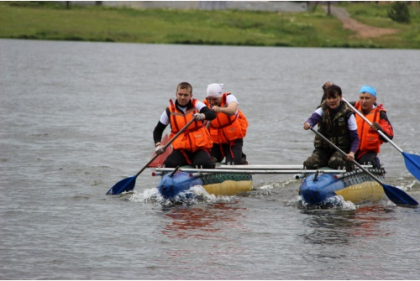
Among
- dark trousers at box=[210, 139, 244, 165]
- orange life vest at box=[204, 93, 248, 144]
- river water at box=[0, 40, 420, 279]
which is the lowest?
river water at box=[0, 40, 420, 279]

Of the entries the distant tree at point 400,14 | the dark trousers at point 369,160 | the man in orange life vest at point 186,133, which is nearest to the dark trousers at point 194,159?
the man in orange life vest at point 186,133

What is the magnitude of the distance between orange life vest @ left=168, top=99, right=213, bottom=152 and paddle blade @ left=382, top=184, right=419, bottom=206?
2.95 metres

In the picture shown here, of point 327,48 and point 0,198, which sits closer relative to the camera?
point 0,198

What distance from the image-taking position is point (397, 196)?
1434 cm

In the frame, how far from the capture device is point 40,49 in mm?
66688

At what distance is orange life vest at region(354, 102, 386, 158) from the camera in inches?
576

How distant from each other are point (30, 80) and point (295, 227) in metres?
30.6

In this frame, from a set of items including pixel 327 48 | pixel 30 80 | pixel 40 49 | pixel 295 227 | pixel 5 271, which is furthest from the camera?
pixel 327 48

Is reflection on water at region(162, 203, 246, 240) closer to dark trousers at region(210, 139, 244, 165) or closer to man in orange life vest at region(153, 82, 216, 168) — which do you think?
man in orange life vest at region(153, 82, 216, 168)

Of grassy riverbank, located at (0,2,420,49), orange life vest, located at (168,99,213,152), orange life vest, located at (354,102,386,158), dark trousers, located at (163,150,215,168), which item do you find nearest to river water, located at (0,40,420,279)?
dark trousers, located at (163,150,215,168)

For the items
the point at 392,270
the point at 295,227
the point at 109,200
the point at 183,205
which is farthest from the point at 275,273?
the point at 109,200

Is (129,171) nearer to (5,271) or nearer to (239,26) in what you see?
(5,271)

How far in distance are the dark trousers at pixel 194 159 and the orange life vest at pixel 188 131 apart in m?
0.10

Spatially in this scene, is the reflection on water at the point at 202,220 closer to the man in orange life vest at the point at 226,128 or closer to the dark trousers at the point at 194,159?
the dark trousers at the point at 194,159
